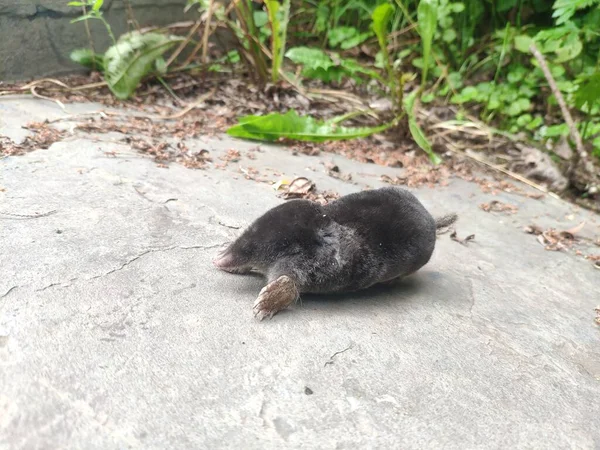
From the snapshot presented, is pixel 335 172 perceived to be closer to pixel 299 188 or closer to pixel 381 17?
pixel 299 188

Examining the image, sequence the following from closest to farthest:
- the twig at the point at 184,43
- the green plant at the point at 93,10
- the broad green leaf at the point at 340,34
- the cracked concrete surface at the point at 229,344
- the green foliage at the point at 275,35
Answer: the cracked concrete surface at the point at 229,344 < the green plant at the point at 93,10 < the green foliage at the point at 275,35 < the twig at the point at 184,43 < the broad green leaf at the point at 340,34

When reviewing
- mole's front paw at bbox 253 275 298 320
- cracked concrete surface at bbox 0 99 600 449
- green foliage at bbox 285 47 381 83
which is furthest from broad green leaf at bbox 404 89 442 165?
mole's front paw at bbox 253 275 298 320

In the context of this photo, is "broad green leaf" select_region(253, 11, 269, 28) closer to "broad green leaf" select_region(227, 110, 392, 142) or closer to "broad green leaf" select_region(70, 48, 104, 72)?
"broad green leaf" select_region(70, 48, 104, 72)

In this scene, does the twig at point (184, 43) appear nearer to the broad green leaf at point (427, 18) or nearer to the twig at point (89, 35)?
the twig at point (89, 35)

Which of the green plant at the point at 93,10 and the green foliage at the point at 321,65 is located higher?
the green plant at the point at 93,10

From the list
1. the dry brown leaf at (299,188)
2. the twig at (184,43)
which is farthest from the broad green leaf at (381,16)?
the twig at (184,43)

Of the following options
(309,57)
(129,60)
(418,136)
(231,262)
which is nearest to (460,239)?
(418,136)
